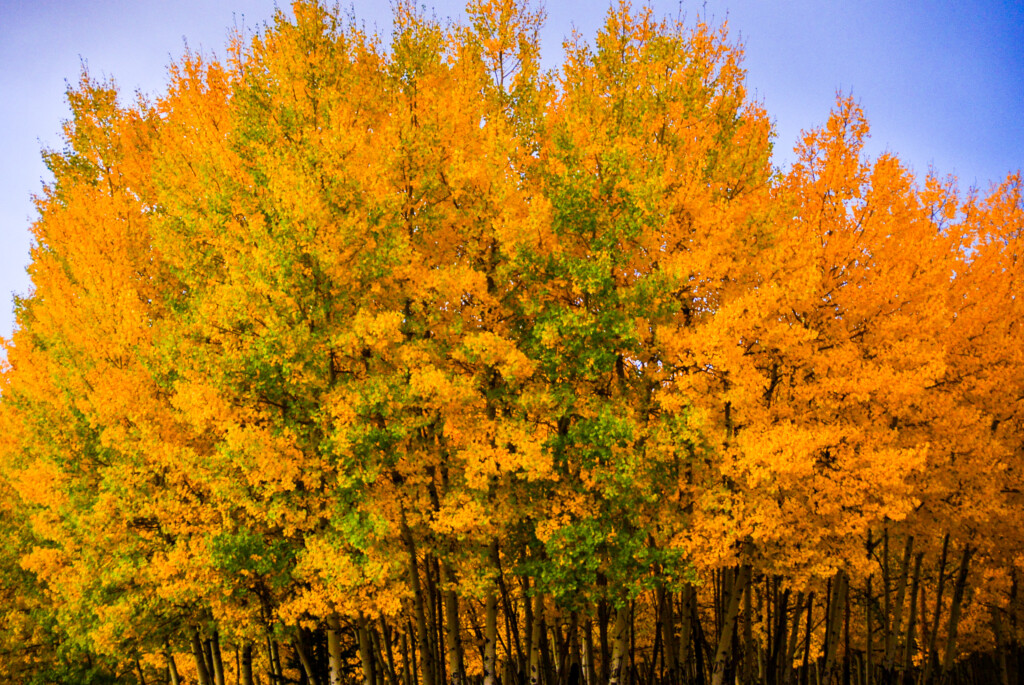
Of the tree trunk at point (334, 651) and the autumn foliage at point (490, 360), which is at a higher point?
the autumn foliage at point (490, 360)

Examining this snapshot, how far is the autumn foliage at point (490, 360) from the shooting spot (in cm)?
1162

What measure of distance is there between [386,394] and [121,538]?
21.6ft

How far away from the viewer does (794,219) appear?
45.9 ft

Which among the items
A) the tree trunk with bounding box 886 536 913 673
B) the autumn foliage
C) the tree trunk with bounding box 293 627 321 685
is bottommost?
the tree trunk with bounding box 886 536 913 673

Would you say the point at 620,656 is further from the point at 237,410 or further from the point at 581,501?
the point at 237,410

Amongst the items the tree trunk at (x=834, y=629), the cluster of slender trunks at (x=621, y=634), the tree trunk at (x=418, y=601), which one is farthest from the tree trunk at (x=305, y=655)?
the tree trunk at (x=834, y=629)

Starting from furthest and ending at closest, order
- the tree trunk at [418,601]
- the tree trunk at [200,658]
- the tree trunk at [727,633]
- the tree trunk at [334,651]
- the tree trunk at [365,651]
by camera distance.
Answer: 1. the tree trunk at [200,658]
2. the tree trunk at [727,633]
3. the tree trunk at [334,651]
4. the tree trunk at [365,651]
5. the tree trunk at [418,601]

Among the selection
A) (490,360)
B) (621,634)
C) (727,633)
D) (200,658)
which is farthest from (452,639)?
(200,658)

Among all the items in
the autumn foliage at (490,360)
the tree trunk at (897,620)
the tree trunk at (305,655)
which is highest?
the autumn foliage at (490,360)

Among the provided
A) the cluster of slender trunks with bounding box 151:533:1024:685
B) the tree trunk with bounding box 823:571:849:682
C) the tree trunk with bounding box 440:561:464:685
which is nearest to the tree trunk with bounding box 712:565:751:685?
the cluster of slender trunks with bounding box 151:533:1024:685

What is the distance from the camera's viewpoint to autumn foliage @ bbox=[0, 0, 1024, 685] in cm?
1162

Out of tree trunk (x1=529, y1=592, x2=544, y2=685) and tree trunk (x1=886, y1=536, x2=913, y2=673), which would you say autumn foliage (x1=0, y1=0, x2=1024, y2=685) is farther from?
tree trunk (x1=886, y1=536, x2=913, y2=673)

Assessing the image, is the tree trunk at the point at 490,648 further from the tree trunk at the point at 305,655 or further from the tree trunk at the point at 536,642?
the tree trunk at the point at 305,655

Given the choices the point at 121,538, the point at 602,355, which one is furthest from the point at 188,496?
the point at 602,355
